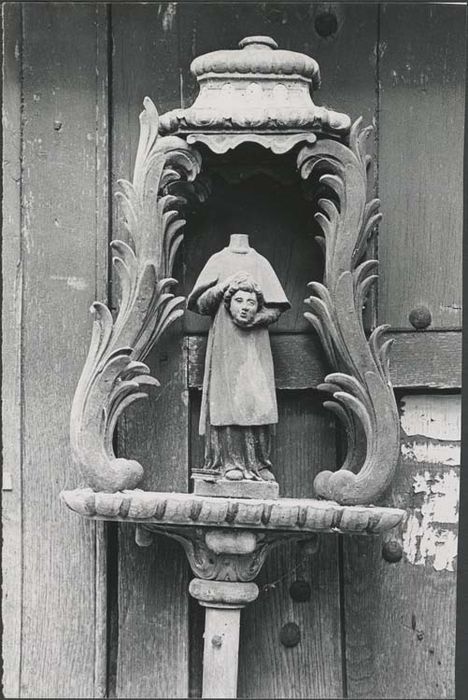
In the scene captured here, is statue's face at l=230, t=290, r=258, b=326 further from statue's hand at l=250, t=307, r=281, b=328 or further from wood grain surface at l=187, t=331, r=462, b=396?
wood grain surface at l=187, t=331, r=462, b=396

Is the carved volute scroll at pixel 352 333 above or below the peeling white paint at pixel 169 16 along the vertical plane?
below

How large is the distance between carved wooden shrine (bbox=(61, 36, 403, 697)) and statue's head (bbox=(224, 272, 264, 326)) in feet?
0.30

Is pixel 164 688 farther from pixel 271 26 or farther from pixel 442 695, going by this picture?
pixel 271 26

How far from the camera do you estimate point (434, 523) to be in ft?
6.70

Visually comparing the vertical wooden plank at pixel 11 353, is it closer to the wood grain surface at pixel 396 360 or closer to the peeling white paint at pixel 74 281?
the peeling white paint at pixel 74 281

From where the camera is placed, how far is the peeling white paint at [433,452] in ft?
6.70

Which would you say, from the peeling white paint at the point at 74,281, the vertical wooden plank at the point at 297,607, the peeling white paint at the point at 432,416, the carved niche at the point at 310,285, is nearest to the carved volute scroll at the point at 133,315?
the carved niche at the point at 310,285

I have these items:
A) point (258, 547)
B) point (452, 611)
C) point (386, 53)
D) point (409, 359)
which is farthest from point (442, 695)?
point (386, 53)

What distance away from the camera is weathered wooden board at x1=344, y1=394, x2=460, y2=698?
2033mm

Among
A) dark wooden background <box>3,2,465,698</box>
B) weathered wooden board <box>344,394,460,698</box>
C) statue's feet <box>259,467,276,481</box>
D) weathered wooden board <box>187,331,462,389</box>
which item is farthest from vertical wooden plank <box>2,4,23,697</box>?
weathered wooden board <box>344,394,460,698</box>

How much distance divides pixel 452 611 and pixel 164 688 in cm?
45

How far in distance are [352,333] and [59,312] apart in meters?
0.45

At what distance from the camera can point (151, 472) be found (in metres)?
2.03

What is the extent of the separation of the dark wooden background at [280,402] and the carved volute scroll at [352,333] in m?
0.09
